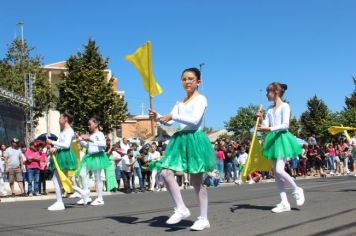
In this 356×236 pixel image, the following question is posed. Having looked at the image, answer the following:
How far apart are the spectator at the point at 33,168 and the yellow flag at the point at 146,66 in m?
11.8

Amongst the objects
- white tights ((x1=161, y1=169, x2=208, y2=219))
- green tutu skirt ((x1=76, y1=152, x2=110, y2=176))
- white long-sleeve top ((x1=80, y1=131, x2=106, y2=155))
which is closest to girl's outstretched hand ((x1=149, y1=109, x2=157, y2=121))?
white tights ((x1=161, y1=169, x2=208, y2=219))

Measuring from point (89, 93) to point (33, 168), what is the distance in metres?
24.4

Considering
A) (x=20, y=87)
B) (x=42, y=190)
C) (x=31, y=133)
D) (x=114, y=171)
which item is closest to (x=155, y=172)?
(x=114, y=171)

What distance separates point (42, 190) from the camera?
61.8ft

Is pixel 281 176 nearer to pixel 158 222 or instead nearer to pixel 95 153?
pixel 158 222

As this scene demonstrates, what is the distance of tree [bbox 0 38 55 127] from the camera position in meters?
38.8

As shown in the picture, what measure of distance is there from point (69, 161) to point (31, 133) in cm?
2601

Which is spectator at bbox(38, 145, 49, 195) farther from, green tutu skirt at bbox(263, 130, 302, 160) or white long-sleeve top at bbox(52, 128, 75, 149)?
green tutu skirt at bbox(263, 130, 302, 160)

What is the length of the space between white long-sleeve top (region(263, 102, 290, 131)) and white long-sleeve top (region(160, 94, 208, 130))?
200 cm

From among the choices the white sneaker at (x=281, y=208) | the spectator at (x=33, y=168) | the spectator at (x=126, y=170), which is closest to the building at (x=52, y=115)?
the spectator at (x=126, y=170)

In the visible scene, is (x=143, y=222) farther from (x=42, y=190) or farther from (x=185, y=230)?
(x=42, y=190)

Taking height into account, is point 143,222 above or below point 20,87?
below

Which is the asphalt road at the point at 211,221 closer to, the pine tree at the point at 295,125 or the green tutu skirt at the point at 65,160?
the green tutu skirt at the point at 65,160

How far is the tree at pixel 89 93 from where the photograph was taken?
41.5 meters
